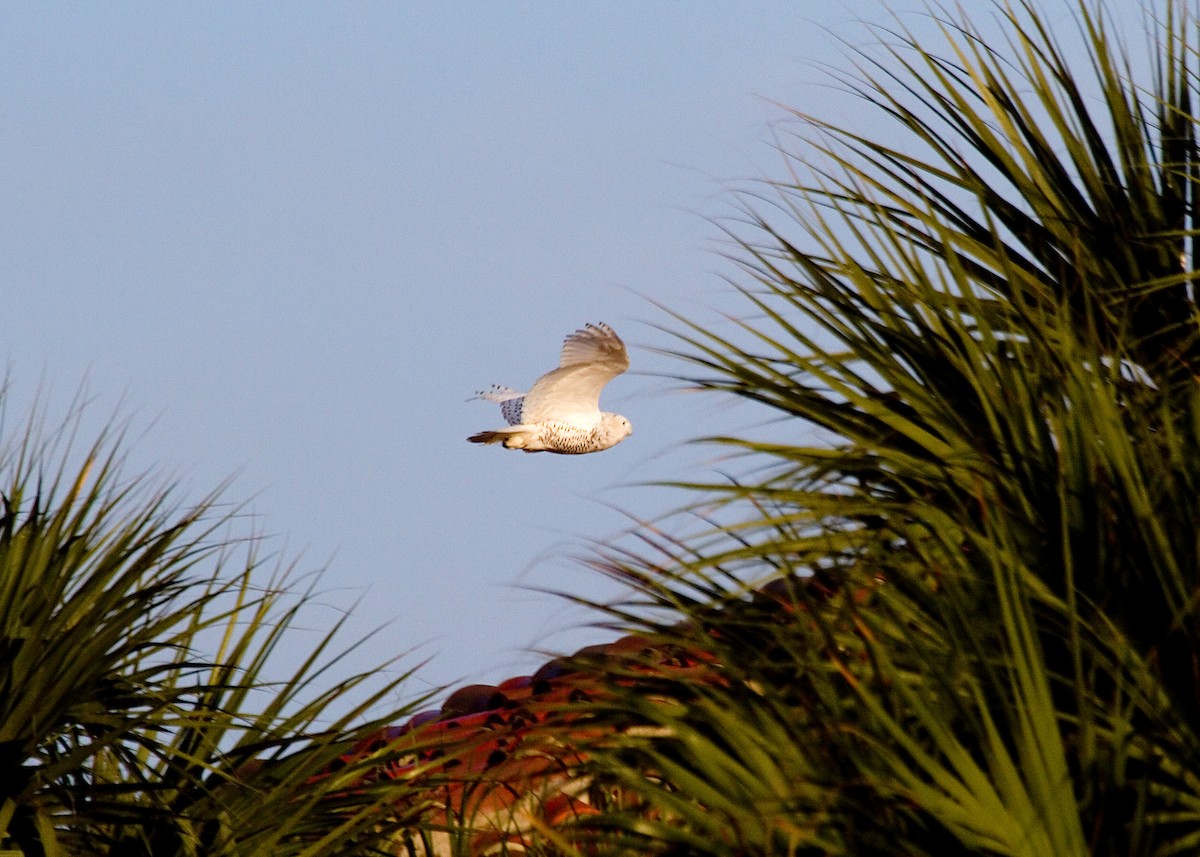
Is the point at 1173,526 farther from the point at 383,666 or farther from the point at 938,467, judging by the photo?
the point at 383,666

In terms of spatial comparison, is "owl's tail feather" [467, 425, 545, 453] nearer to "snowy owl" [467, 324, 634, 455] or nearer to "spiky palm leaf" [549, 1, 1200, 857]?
"snowy owl" [467, 324, 634, 455]

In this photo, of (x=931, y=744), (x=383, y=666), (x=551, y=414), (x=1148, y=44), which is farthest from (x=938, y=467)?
(x=551, y=414)

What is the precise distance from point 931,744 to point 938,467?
0.92 meters

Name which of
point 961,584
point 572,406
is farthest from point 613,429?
point 961,584

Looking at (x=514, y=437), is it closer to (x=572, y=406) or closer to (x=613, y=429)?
(x=572, y=406)

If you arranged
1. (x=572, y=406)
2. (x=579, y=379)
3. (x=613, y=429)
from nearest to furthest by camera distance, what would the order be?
(x=579, y=379), (x=572, y=406), (x=613, y=429)

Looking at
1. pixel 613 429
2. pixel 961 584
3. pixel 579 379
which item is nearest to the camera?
pixel 961 584

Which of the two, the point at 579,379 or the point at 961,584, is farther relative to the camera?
the point at 579,379

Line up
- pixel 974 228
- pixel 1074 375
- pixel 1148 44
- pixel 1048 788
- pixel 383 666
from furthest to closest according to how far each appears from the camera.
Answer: pixel 383 666 → pixel 1148 44 → pixel 974 228 → pixel 1074 375 → pixel 1048 788

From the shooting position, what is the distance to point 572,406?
543 inches

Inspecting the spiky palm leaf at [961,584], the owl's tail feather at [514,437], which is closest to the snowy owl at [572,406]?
the owl's tail feather at [514,437]

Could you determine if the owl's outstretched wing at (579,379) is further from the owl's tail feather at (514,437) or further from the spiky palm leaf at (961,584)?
the spiky palm leaf at (961,584)

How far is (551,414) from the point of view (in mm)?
13828

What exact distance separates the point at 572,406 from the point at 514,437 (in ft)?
1.74
